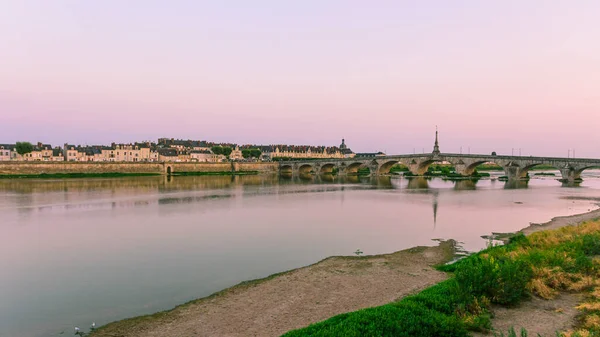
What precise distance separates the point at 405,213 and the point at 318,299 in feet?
64.0

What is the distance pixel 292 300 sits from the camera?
10.2 m

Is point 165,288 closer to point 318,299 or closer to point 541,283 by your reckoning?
point 318,299

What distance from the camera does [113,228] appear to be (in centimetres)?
2202

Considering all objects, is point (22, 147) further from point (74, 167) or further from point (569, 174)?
point (569, 174)

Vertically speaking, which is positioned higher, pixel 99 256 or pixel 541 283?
pixel 541 283

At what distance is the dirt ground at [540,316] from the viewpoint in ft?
22.2

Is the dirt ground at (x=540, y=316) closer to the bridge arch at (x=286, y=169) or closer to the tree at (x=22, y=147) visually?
the bridge arch at (x=286, y=169)

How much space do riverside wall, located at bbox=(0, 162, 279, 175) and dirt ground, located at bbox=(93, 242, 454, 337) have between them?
7596cm

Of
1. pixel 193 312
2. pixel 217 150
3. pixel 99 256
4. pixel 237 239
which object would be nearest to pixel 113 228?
pixel 99 256

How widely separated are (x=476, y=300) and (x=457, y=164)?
71990mm

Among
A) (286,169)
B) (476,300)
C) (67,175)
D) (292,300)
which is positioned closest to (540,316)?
(476,300)

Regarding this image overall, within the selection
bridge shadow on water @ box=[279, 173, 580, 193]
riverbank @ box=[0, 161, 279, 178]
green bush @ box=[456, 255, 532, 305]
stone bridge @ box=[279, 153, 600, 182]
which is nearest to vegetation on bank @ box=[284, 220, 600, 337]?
green bush @ box=[456, 255, 532, 305]

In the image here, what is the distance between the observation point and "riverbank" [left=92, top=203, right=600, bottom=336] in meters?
8.59

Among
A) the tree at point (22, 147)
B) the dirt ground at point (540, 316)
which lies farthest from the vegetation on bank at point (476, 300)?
the tree at point (22, 147)
